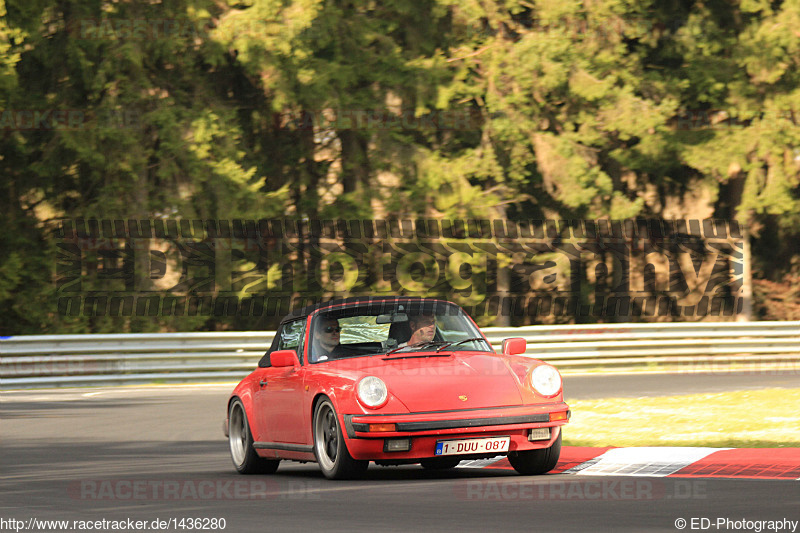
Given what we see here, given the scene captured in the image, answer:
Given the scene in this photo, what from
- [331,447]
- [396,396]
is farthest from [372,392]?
[331,447]

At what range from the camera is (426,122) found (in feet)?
110

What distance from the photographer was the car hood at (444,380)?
10.5 metres

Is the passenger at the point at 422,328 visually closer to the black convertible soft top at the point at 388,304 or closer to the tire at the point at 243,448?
the black convertible soft top at the point at 388,304

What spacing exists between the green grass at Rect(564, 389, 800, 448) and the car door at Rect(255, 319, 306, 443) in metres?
3.07

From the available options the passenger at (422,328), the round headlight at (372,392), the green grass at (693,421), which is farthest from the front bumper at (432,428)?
the green grass at (693,421)

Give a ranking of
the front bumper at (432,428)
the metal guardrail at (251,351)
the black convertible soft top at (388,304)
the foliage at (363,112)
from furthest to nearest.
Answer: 1. the foliage at (363,112)
2. the metal guardrail at (251,351)
3. the black convertible soft top at (388,304)
4. the front bumper at (432,428)

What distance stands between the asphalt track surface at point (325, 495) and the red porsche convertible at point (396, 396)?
262 millimetres

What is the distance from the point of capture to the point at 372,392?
10.5 metres

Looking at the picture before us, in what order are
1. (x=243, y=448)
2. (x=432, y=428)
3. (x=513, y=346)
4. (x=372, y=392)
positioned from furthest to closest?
(x=243, y=448)
(x=513, y=346)
(x=372, y=392)
(x=432, y=428)

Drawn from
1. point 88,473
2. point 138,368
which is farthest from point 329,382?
point 138,368

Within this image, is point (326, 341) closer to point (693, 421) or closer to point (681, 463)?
point (681, 463)

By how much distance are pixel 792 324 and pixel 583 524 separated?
2229cm

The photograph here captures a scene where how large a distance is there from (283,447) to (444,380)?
1841mm

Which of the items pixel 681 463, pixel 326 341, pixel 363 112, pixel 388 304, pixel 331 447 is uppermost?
pixel 363 112
